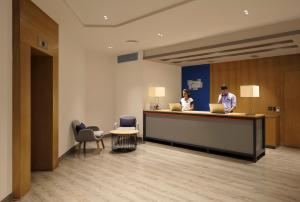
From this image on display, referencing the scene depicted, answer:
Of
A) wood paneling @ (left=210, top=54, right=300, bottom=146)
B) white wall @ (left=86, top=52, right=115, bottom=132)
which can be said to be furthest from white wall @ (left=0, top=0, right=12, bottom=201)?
wood paneling @ (left=210, top=54, right=300, bottom=146)

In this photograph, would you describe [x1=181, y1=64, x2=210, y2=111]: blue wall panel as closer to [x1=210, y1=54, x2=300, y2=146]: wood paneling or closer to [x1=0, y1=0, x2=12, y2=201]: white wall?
[x1=210, y1=54, x2=300, y2=146]: wood paneling

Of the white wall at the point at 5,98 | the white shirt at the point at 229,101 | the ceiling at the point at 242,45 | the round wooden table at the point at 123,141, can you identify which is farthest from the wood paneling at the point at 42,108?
the white shirt at the point at 229,101

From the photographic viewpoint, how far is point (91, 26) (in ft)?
17.4

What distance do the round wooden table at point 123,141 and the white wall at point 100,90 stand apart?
1034 millimetres

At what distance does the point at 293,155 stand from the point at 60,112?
653cm

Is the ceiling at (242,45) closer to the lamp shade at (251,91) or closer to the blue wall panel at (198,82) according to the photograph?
the lamp shade at (251,91)

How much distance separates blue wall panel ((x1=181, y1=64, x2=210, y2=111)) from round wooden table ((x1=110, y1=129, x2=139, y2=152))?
11.5ft

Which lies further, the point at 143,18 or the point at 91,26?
the point at 91,26

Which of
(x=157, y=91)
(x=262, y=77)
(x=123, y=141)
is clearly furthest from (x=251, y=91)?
(x=123, y=141)

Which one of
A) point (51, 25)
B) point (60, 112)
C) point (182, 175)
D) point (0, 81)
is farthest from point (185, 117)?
point (0, 81)

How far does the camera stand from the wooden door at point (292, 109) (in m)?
7.02

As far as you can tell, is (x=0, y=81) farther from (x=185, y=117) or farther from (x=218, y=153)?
(x=218, y=153)

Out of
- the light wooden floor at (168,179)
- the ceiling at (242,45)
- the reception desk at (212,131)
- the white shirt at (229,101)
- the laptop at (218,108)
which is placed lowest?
the light wooden floor at (168,179)

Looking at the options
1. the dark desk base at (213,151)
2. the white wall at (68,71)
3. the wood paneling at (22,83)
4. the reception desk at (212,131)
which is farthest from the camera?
the dark desk base at (213,151)
